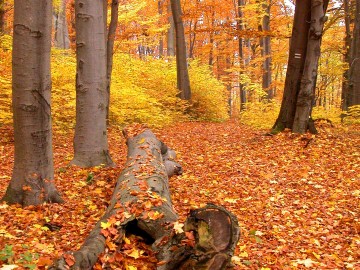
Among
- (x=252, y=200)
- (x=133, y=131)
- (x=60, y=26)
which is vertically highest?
(x=60, y=26)

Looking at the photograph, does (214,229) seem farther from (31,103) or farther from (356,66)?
(356,66)

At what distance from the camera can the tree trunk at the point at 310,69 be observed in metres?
9.15

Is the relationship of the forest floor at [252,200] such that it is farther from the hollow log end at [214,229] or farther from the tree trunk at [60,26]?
the tree trunk at [60,26]

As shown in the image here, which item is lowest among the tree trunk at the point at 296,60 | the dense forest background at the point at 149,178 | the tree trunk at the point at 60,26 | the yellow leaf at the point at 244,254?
the yellow leaf at the point at 244,254

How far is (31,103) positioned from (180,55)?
42.0 ft

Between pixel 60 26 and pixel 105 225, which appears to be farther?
pixel 60 26

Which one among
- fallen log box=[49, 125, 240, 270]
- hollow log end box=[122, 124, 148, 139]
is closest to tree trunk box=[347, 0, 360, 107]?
hollow log end box=[122, 124, 148, 139]

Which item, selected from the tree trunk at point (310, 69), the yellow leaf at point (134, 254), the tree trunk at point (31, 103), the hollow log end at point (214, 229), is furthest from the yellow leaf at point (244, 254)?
the tree trunk at point (310, 69)

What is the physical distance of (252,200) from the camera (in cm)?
595

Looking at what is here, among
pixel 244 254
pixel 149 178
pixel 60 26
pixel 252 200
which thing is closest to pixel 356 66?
pixel 252 200

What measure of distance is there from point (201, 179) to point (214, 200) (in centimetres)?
116

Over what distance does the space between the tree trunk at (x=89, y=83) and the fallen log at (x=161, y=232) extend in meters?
2.42

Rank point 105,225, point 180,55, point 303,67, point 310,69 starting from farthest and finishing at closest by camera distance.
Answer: point 180,55
point 303,67
point 310,69
point 105,225

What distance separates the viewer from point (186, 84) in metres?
17.2
